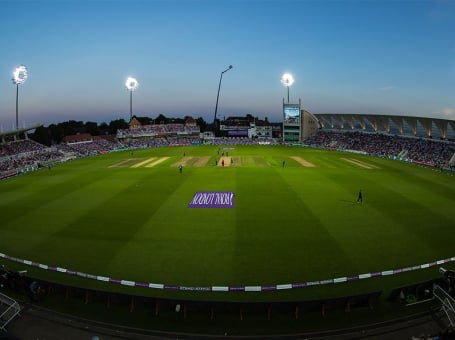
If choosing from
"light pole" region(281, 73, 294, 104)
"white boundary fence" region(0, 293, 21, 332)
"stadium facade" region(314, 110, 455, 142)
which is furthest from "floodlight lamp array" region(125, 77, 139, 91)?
"white boundary fence" region(0, 293, 21, 332)

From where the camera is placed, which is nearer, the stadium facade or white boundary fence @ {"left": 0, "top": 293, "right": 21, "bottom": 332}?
white boundary fence @ {"left": 0, "top": 293, "right": 21, "bottom": 332}

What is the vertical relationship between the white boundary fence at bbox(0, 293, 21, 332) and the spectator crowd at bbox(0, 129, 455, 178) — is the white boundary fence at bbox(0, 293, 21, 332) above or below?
below

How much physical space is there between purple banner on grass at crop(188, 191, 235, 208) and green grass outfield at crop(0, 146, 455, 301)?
0.87 meters

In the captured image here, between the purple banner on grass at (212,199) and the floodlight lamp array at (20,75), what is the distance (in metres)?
54.6

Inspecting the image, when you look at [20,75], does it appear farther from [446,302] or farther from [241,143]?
[446,302]

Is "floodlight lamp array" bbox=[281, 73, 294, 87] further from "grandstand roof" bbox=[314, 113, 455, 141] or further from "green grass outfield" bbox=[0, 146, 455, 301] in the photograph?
"green grass outfield" bbox=[0, 146, 455, 301]

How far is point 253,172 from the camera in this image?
148 ft

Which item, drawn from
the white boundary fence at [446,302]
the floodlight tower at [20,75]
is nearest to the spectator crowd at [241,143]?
the floodlight tower at [20,75]

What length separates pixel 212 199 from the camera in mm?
29656

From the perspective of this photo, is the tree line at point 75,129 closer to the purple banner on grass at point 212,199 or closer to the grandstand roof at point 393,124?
the grandstand roof at point 393,124

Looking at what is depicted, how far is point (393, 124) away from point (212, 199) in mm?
69761

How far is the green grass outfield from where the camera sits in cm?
1528

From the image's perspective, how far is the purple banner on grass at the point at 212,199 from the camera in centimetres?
2758

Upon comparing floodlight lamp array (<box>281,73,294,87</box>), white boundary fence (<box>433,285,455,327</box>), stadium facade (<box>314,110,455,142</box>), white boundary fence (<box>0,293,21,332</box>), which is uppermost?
floodlight lamp array (<box>281,73,294,87</box>)
